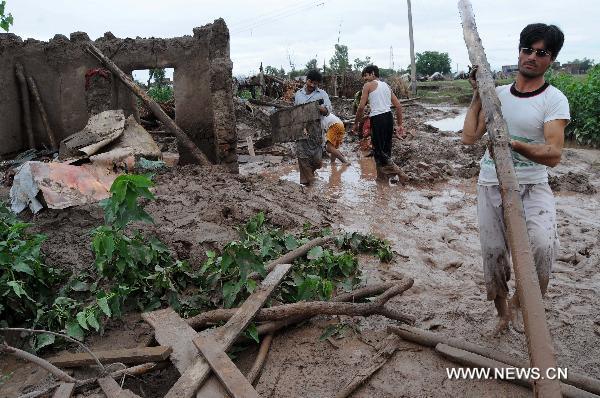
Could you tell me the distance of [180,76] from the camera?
8039 mm

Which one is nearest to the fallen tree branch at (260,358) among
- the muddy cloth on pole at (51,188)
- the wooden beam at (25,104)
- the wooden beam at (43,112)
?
the muddy cloth on pole at (51,188)

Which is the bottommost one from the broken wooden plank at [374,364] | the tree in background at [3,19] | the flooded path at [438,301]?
the flooded path at [438,301]

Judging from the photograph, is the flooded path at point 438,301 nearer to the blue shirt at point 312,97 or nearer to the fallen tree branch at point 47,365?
the fallen tree branch at point 47,365

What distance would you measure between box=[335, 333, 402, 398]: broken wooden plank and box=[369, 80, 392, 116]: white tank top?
Result: 16.5 ft

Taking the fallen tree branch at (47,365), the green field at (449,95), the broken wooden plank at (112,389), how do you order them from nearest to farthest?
the broken wooden plank at (112,389), the fallen tree branch at (47,365), the green field at (449,95)

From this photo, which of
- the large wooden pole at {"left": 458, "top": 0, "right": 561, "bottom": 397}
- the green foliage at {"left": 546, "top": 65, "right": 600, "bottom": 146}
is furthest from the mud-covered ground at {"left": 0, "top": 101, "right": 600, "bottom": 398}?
the green foliage at {"left": 546, "top": 65, "right": 600, "bottom": 146}

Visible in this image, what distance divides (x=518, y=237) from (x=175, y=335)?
2.05m

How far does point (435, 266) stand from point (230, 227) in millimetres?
2068

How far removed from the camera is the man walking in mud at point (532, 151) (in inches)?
101

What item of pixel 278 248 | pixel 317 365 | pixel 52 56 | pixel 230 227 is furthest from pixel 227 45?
pixel 317 365

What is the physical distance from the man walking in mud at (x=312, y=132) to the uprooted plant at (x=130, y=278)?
3.90m

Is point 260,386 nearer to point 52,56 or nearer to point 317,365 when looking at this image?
point 317,365

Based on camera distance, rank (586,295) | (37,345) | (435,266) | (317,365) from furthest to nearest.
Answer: (435,266) < (586,295) < (37,345) < (317,365)

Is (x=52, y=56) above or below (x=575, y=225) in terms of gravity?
above
